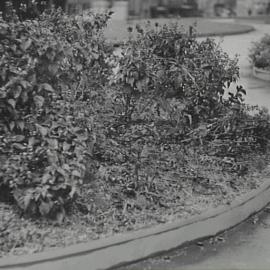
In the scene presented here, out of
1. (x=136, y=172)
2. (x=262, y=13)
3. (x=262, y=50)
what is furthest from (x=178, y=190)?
(x=262, y=13)

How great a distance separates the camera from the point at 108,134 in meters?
6.04

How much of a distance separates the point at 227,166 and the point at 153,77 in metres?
1.16

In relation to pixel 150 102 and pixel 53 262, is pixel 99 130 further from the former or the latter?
pixel 53 262

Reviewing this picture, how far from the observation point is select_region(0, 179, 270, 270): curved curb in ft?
13.6

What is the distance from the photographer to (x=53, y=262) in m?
4.16

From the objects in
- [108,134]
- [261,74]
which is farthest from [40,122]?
[261,74]

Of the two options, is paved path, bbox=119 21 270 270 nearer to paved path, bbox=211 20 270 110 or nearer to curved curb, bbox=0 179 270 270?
curved curb, bbox=0 179 270 270

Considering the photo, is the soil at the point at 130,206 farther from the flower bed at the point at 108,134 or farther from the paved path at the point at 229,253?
the paved path at the point at 229,253

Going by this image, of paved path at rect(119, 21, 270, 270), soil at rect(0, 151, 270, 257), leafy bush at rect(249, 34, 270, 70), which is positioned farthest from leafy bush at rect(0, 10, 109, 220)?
leafy bush at rect(249, 34, 270, 70)

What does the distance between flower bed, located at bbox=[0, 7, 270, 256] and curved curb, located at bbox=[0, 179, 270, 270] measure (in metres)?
0.11

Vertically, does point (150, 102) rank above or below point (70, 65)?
below

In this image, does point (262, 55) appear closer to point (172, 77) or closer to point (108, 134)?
point (172, 77)

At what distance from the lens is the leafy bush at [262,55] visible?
45.5ft

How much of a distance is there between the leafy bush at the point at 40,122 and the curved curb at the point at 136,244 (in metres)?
0.41
